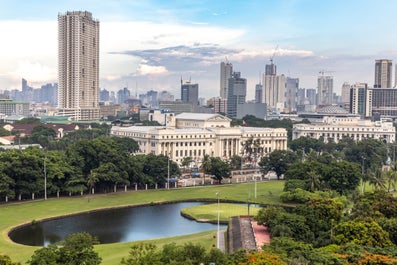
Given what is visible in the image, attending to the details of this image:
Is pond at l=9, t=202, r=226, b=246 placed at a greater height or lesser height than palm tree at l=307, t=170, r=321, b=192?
lesser

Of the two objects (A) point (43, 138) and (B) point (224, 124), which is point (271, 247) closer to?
(B) point (224, 124)

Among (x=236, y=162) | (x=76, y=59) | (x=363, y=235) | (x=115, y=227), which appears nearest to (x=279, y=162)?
(x=236, y=162)

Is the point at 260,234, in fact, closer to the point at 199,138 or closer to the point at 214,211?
the point at 214,211

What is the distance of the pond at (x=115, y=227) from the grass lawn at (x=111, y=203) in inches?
62.2

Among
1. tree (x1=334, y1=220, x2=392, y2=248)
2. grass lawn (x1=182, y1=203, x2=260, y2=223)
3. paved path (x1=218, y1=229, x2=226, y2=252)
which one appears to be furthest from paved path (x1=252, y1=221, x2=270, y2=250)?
grass lawn (x1=182, y1=203, x2=260, y2=223)

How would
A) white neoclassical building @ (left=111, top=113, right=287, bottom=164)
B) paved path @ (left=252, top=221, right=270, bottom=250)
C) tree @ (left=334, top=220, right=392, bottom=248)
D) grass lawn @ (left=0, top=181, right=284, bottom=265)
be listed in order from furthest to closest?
white neoclassical building @ (left=111, top=113, right=287, bottom=164)
grass lawn @ (left=0, top=181, right=284, bottom=265)
paved path @ (left=252, top=221, right=270, bottom=250)
tree @ (left=334, top=220, right=392, bottom=248)

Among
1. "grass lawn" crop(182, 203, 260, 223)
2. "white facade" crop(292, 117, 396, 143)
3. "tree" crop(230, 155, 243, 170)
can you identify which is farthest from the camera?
"white facade" crop(292, 117, 396, 143)

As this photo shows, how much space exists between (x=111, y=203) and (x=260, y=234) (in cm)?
2410

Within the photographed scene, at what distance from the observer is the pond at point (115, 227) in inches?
1927

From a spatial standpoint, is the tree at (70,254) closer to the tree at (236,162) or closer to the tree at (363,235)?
the tree at (363,235)

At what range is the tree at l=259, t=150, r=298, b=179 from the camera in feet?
278

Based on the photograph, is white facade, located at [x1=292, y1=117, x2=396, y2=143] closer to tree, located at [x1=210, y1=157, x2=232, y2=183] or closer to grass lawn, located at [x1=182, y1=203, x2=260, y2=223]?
tree, located at [x1=210, y1=157, x2=232, y2=183]

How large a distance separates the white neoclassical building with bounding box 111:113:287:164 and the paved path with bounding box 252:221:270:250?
54263 mm

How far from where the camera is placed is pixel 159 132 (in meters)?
101
